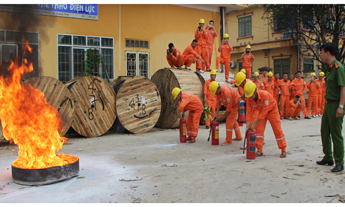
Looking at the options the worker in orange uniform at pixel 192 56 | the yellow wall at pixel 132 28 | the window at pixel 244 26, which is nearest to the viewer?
the worker in orange uniform at pixel 192 56

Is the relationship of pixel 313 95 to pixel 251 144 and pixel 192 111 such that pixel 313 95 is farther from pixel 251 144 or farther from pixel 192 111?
pixel 251 144

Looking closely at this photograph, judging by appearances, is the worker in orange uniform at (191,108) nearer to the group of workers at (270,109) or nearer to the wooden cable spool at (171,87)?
the group of workers at (270,109)

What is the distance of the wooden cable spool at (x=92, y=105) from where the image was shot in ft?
30.0

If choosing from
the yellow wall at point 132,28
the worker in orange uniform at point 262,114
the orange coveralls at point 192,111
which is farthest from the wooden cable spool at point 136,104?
the worker in orange uniform at point 262,114

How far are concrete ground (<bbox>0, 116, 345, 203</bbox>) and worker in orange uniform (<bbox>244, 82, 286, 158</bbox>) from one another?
1.25 feet

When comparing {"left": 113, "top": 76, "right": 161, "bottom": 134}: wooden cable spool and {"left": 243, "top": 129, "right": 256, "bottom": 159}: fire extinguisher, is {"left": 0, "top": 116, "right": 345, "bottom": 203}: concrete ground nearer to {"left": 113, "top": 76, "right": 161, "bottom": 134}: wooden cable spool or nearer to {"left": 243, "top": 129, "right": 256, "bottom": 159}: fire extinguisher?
{"left": 243, "top": 129, "right": 256, "bottom": 159}: fire extinguisher

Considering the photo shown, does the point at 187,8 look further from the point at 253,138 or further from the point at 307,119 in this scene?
the point at 253,138

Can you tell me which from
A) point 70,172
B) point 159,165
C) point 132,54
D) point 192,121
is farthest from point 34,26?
point 132,54

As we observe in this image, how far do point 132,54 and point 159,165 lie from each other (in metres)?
9.91

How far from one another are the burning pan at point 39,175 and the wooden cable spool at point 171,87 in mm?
6424

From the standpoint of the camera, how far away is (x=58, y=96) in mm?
8562

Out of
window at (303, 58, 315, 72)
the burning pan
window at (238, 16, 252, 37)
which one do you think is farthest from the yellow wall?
window at (303, 58, 315, 72)

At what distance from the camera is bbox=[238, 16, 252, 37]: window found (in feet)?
94.8

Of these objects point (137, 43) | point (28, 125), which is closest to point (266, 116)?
point (28, 125)
